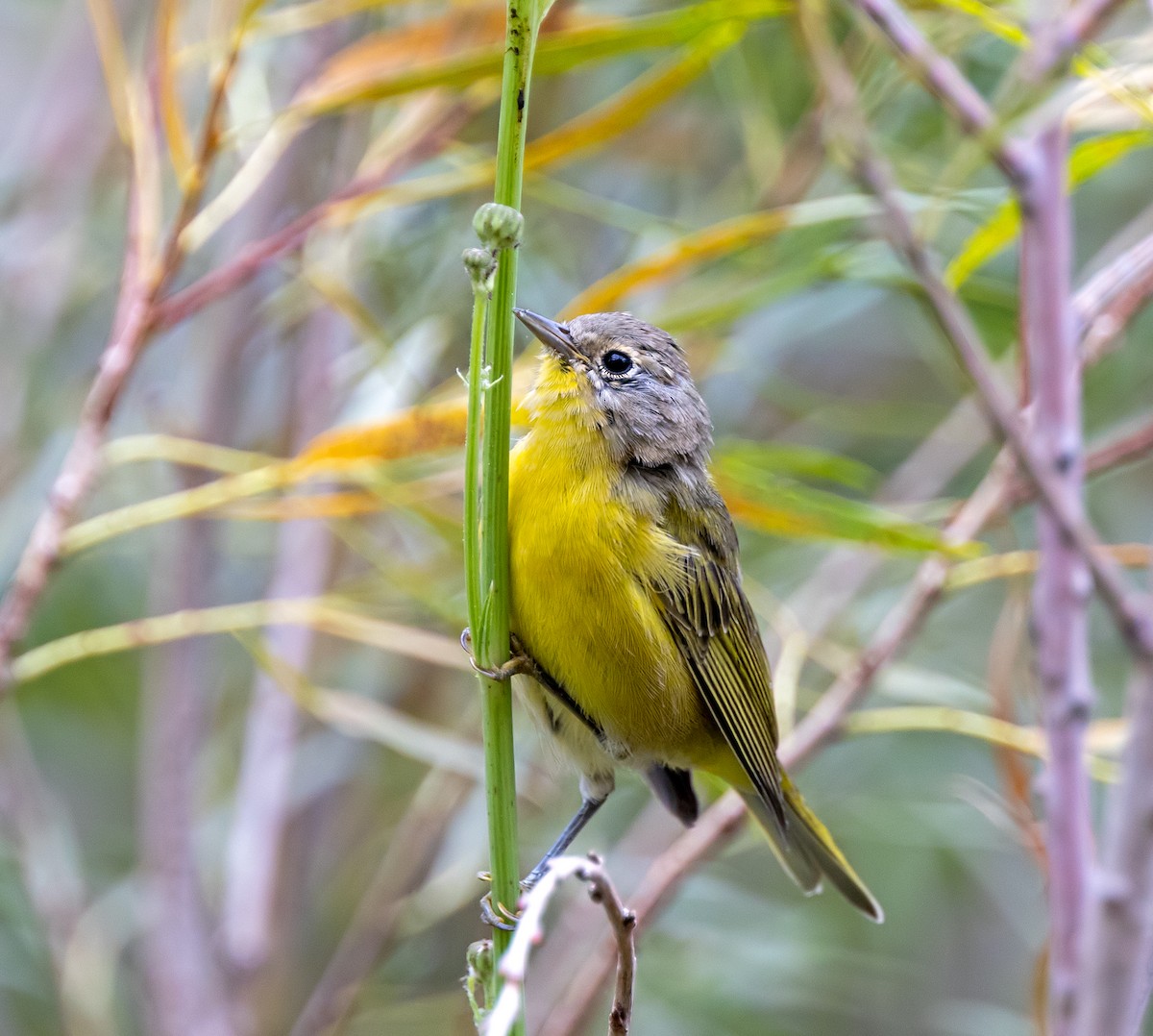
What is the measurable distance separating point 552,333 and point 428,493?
41cm

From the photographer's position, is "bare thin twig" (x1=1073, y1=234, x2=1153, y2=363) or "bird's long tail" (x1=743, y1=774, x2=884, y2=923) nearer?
"bare thin twig" (x1=1073, y1=234, x2=1153, y2=363)

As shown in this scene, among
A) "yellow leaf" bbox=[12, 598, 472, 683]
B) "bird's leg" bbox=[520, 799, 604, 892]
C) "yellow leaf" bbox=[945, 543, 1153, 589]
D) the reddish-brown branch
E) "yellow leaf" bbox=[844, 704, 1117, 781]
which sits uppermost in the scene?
the reddish-brown branch

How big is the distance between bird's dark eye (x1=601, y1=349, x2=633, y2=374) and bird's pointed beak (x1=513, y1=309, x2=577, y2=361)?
0.08 m

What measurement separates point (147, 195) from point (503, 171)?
4.21 ft

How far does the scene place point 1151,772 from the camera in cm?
132

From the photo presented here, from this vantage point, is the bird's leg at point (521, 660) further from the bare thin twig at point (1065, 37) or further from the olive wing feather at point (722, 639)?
the bare thin twig at point (1065, 37)

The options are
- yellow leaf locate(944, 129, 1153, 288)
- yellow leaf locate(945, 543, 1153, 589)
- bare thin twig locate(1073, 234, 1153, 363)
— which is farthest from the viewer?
yellow leaf locate(945, 543, 1153, 589)

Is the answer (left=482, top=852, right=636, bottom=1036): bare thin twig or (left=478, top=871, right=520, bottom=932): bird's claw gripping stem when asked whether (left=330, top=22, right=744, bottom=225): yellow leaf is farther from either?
(left=482, top=852, right=636, bottom=1036): bare thin twig

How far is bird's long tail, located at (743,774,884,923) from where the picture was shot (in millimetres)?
2871

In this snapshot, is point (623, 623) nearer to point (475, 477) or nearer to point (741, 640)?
point (741, 640)

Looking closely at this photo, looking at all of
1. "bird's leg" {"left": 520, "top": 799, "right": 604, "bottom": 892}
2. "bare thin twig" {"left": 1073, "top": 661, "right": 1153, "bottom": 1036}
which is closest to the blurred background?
"bird's leg" {"left": 520, "top": 799, "right": 604, "bottom": 892}

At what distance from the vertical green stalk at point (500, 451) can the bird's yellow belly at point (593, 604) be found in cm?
78

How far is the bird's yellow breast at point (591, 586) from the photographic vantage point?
2318 mm

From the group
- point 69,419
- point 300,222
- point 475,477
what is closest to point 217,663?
point 69,419
